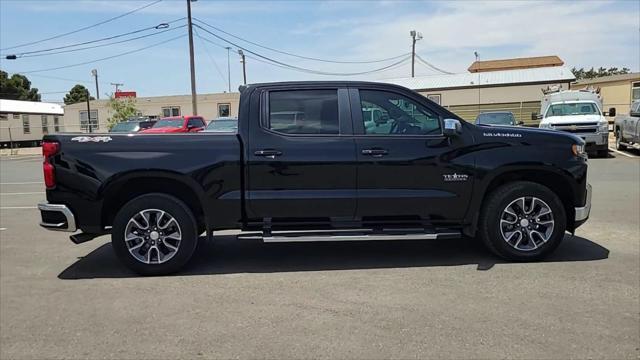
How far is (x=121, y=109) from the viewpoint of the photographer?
160ft

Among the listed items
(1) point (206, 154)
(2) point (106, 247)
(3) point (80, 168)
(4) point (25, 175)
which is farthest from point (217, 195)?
(4) point (25, 175)

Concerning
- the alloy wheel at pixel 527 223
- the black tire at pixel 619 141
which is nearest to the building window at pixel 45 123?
the black tire at pixel 619 141

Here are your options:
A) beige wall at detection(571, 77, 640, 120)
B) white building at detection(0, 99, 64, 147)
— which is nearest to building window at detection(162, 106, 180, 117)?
white building at detection(0, 99, 64, 147)

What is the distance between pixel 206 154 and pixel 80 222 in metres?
1.47

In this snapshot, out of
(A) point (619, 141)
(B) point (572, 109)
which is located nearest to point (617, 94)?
(A) point (619, 141)

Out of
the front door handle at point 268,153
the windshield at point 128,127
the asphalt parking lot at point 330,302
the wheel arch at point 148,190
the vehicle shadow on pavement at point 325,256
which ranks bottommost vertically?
the asphalt parking lot at point 330,302

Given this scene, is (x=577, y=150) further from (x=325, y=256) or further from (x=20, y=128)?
(x=20, y=128)

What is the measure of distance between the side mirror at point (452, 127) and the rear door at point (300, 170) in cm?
96

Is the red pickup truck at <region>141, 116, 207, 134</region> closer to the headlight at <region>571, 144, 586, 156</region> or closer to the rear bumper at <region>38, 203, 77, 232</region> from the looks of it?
the rear bumper at <region>38, 203, 77, 232</region>

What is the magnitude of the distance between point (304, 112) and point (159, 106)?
49242mm

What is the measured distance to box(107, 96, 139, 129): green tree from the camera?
4862cm

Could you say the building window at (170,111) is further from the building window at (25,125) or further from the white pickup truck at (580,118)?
the white pickup truck at (580,118)

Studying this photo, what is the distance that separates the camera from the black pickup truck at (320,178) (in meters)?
5.66

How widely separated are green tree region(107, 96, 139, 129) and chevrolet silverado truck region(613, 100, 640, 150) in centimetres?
3877
